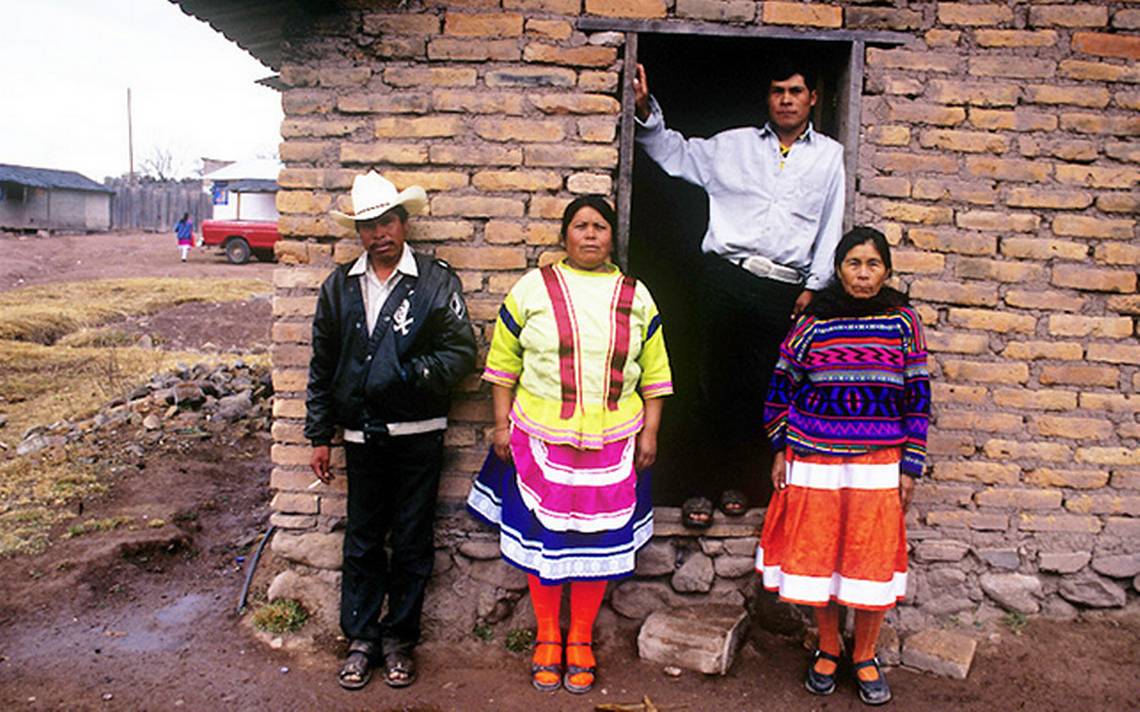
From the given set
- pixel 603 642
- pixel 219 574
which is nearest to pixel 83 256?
pixel 219 574

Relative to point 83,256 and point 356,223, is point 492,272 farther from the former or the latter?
point 83,256

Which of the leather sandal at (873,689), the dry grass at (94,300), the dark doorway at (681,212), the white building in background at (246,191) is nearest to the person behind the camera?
the leather sandal at (873,689)

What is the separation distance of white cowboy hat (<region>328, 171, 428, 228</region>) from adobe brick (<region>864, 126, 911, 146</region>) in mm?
1970

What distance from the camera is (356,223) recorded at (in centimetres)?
354

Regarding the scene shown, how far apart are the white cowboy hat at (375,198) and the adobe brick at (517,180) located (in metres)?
0.28

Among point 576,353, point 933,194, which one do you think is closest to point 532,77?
point 576,353

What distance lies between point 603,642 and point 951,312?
7.10 ft

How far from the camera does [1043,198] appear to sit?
3793 millimetres

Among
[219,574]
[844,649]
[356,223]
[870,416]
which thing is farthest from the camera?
[219,574]

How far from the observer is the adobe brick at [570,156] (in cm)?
372

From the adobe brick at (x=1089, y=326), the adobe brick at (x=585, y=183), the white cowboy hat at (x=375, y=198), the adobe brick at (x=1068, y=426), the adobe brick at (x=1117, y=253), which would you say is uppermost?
the adobe brick at (x=585, y=183)

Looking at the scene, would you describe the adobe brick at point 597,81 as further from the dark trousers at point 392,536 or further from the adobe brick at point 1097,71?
the adobe brick at point 1097,71

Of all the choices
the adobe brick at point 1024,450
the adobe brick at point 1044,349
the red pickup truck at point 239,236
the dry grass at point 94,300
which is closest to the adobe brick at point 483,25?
the adobe brick at point 1044,349

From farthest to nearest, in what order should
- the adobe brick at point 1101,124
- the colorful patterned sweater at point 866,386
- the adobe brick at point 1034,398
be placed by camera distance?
1. the adobe brick at point 1034,398
2. the adobe brick at point 1101,124
3. the colorful patterned sweater at point 866,386
